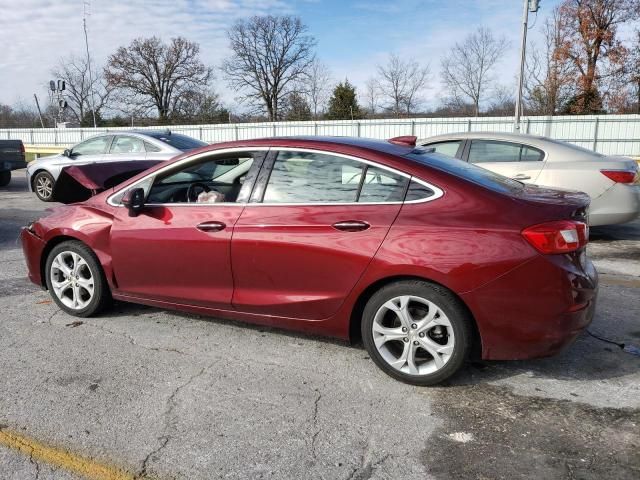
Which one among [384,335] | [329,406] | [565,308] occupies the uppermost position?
[565,308]

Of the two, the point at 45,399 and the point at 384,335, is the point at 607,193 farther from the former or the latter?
the point at 45,399

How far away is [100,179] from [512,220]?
4589 millimetres

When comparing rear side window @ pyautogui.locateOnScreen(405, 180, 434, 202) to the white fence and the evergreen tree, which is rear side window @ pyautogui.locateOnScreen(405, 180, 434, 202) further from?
the evergreen tree

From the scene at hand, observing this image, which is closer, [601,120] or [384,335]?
[384,335]

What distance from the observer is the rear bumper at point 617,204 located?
700 centimetres

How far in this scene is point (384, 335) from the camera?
11.1 feet

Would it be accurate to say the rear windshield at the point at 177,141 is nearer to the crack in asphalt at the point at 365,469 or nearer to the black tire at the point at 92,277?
the black tire at the point at 92,277

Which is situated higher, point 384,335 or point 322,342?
point 384,335

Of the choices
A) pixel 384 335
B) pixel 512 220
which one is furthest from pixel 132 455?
pixel 512 220

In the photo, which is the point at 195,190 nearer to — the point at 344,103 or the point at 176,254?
the point at 176,254

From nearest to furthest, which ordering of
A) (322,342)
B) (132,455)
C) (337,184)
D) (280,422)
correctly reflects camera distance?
(132,455) → (280,422) → (337,184) → (322,342)

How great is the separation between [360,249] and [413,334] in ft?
1.97

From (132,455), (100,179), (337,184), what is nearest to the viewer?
(132,455)

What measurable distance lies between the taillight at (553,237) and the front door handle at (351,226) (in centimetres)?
93
